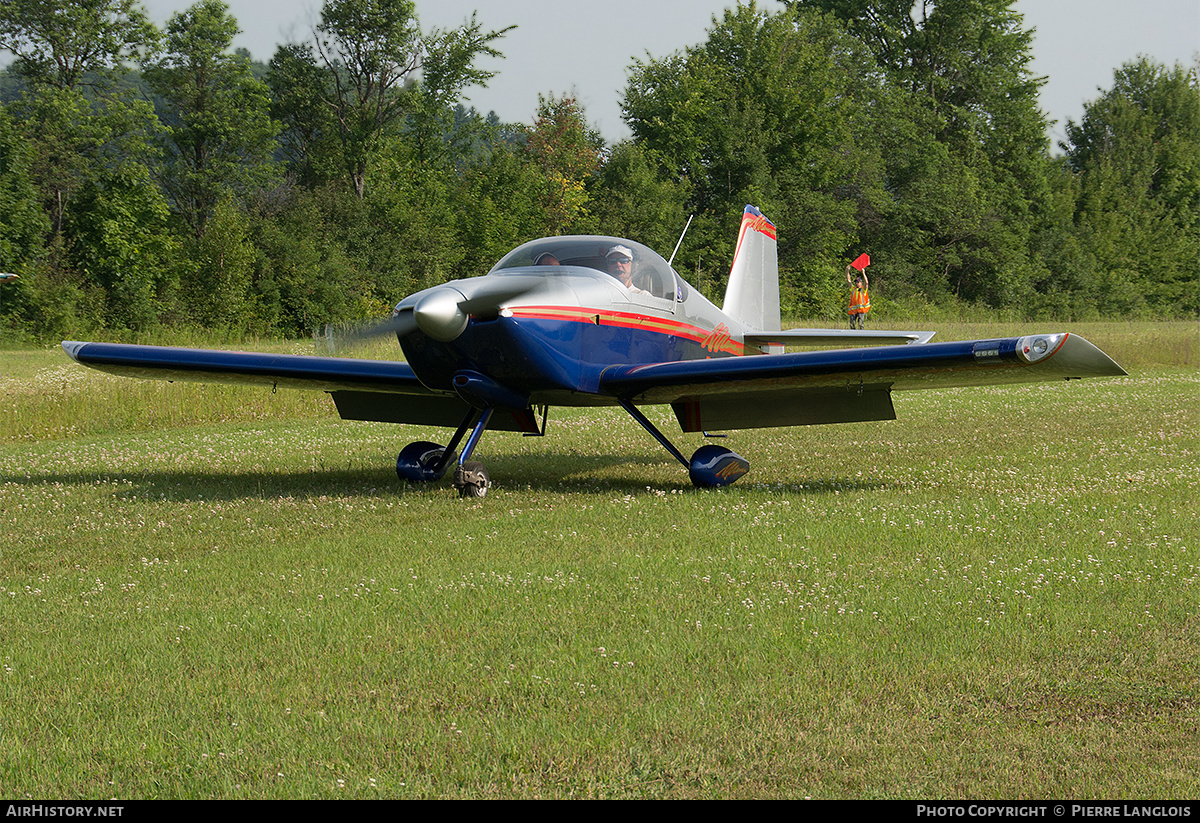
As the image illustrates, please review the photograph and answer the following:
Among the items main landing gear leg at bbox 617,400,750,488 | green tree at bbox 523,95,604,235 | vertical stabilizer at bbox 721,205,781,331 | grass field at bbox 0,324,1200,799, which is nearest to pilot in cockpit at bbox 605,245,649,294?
main landing gear leg at bbox 617,400,750,488

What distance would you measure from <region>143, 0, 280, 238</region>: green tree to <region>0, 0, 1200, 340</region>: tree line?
0.39ft

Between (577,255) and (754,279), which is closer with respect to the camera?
(577,255)

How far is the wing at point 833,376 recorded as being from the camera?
838 cm

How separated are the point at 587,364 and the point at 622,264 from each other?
3.58ft

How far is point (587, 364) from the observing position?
9.73m

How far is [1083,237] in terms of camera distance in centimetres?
6744

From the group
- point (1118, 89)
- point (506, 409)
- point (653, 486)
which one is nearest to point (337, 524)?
point (506, 409)

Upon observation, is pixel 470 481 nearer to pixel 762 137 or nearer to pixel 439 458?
pixel 439 458

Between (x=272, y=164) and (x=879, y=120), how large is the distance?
33808 mm

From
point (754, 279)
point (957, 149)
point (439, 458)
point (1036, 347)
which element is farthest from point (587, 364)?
point (957, 149)

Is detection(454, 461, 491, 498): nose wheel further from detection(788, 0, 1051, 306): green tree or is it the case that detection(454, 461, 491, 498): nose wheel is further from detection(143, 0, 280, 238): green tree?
detection(788, 0, 1051, 306): green tree

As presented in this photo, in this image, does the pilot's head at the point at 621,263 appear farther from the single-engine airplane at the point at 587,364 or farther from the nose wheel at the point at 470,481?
the nose wheel at the point at 470,481

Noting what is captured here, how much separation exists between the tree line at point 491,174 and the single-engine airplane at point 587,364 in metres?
21.9
